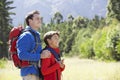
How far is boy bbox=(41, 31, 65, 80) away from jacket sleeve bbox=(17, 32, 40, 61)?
0.62 feet

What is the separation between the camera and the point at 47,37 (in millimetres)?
6234

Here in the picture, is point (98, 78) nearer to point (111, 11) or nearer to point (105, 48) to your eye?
point (105, 48)

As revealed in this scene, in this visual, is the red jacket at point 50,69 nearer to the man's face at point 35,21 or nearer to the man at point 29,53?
the man at point 29,53

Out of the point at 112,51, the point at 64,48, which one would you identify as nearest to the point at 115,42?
the point at 112,51

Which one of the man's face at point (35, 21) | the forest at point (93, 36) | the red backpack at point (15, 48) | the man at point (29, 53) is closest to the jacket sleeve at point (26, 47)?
the man at point (29, 53)

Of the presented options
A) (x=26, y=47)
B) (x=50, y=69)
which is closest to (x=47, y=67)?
(x=50, y=69)

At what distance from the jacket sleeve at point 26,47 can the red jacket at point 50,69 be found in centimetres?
17

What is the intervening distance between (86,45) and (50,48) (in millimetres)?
52678

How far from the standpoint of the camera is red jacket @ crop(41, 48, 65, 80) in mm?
6055

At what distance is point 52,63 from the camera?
6191 mm

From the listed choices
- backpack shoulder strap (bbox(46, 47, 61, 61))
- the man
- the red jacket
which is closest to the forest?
backpack shoulder strap (bbox(46, 47, 61, 61))

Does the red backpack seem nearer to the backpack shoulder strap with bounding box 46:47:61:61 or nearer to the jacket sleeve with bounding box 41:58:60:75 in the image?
the jacket sleeve with bounding box 41:58:60:75

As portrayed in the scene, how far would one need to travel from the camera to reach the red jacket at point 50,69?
238 inches

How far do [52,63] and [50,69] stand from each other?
0.14 metres
